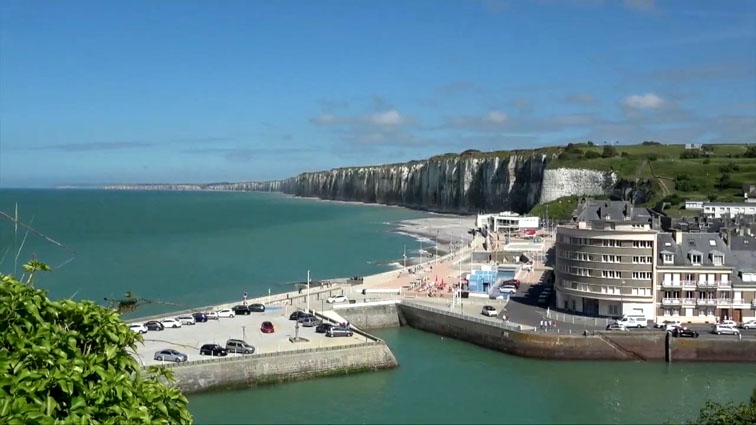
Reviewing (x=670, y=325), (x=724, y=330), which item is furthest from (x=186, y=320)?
(x=724, y=330)

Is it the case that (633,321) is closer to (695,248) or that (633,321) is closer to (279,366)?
(695,248)

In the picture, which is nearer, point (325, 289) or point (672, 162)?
point (325, 289)

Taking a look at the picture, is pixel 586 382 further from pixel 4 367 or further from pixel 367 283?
pixel 4 367

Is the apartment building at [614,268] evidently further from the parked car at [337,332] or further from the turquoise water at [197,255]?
the turquoise water at [197,255]

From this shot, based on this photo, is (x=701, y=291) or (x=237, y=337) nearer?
(x=237, y=337)

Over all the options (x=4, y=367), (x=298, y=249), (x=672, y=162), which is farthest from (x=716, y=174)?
(x=4, y=367)

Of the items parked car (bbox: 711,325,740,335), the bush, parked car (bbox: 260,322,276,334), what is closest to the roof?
parked car (bbox: 711,325,740,335)

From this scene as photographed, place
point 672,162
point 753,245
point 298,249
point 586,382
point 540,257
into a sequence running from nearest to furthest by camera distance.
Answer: point 586,382
point 753,245
point 540,257
point 298,249
point 672,162
